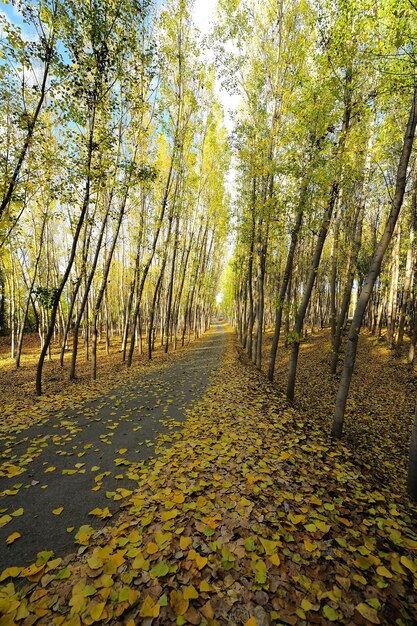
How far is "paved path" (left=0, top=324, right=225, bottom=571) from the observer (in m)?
3.03

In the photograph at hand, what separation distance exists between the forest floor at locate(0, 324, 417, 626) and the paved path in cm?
27

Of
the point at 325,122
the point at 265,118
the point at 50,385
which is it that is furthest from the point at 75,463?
the point at 265,118

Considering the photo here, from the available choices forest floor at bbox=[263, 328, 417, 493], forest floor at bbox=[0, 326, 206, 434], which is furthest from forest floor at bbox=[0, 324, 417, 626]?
forest floor at bbox=[0, 326, 206, 434]

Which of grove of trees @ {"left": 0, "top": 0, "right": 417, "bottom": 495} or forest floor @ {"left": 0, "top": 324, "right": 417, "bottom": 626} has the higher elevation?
grove of trees @ {"left": 0, "top": 0, "right": 417, "bottom": 495}

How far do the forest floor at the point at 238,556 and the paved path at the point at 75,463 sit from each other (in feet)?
0.90

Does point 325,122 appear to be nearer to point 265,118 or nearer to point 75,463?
point 265,118

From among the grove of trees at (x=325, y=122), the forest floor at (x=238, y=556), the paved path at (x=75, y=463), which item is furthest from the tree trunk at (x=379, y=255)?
the paved path at (x=75, y=463)

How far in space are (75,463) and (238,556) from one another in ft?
10.4

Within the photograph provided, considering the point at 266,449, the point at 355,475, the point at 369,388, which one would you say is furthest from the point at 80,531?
the point at 369,388

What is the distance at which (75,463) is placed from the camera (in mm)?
4445

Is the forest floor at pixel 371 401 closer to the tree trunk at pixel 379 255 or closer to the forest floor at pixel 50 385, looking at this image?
the tree trunk at pixel 379 255

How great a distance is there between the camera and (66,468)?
430cm

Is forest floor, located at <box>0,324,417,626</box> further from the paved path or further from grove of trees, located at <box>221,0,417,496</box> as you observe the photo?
grove of trees, located at <box>221,0,417,496</box>

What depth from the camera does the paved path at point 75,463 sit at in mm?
3031
